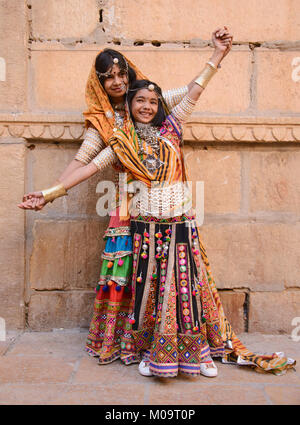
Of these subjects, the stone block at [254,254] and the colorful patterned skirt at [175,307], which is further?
the stone block at [254,254]

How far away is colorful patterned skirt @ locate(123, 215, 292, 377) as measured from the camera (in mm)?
2225

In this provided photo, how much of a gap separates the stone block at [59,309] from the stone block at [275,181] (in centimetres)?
147

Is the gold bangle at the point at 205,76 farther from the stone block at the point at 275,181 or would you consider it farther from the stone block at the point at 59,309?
the stone block at the point at 59,309

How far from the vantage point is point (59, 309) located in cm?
302

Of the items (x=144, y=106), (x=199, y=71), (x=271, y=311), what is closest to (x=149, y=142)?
(x=144, y=106)

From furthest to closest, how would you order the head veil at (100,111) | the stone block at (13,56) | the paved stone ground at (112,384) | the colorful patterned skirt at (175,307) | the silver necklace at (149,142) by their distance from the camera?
the stone block at (13,56), the head veil at (100,111), the silver necklace at (149,142), the colorful patterned skirt at (175,307), the paved stone ground at (112,384)

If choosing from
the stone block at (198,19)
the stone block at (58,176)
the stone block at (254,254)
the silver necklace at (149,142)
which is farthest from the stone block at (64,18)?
the stone block at (254,254)

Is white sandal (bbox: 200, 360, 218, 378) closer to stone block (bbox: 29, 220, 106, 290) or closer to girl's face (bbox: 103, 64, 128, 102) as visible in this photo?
stone block (bbox: 29, 220, 106, 290)

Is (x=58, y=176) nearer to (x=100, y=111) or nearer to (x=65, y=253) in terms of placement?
(x=65, y=253)

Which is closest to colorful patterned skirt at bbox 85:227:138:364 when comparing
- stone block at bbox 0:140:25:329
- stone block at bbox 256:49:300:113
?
stone block at bbox 0:140:25:329

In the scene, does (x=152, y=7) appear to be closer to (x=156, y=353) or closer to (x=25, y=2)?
(x=25, y=2)

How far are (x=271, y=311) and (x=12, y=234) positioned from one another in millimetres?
2039

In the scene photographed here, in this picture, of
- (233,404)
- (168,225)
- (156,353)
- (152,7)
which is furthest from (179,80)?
(233,404)

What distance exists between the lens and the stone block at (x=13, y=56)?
2.91 m
